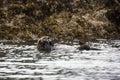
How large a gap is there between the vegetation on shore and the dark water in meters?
27.9

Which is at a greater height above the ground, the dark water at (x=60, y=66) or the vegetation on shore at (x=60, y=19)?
the vegetation on shore at (x=60, y=19)

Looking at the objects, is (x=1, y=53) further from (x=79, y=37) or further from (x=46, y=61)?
(x=79, y=37)

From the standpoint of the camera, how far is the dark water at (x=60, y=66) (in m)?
31.4

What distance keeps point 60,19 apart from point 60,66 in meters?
47.8

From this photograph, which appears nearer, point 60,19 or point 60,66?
point 60,66

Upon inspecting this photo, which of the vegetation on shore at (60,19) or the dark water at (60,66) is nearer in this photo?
the dark water at (60,66)

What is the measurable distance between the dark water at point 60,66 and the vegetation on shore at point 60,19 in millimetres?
27888

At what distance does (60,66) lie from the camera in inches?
1492

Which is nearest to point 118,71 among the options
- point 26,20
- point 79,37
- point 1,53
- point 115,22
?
point 1,53

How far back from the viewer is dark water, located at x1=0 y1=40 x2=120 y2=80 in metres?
31.4

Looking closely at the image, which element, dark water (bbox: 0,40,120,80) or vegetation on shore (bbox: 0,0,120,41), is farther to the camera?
vegetation on shore (bbox: 0,0,120,41)

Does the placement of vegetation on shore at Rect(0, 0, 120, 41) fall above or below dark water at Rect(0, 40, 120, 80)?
above

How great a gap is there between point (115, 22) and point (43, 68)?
56206mm

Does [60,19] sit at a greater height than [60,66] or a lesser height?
greater
